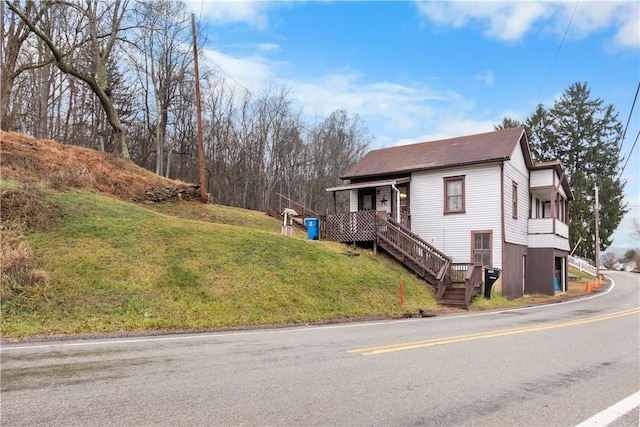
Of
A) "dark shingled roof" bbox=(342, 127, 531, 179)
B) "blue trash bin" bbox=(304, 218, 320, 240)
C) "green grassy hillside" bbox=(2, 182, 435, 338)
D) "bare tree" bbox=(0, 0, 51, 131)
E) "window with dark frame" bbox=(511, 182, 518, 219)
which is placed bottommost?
"green grassy hillside" bbox=(2, 182, 435, 338)

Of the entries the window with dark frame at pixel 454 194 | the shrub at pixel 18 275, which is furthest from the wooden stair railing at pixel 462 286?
the shrub at pixel 18 275

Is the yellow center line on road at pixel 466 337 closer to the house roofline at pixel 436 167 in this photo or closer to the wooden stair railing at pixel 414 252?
the wooden stair railing at pixel 414 252

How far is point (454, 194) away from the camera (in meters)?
22.5

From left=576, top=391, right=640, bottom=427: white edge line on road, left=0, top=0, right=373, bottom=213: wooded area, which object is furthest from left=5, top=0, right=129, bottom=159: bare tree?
left=576, top=391, right=640, bottom=427: white edge line on road

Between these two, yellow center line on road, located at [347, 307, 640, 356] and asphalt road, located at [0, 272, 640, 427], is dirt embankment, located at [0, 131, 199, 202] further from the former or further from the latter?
yellow center line on road, located at [347, 307, 640, 356]

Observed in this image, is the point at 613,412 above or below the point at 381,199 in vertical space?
below

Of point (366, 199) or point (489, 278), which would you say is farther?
point (366, 199)

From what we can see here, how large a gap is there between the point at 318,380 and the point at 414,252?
14.1m

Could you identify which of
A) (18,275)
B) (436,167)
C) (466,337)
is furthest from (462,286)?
(18,275)

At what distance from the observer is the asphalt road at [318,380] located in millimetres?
4531

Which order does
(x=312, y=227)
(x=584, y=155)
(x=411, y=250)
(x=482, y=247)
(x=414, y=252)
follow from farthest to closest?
(x=584, y=155), (x=312, y=227), (x=482, y=247), (x=411, y=250), (x=414, y=252)

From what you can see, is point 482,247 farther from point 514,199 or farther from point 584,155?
point 584,155

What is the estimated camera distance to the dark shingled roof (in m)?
22.1

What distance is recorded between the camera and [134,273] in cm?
1206
